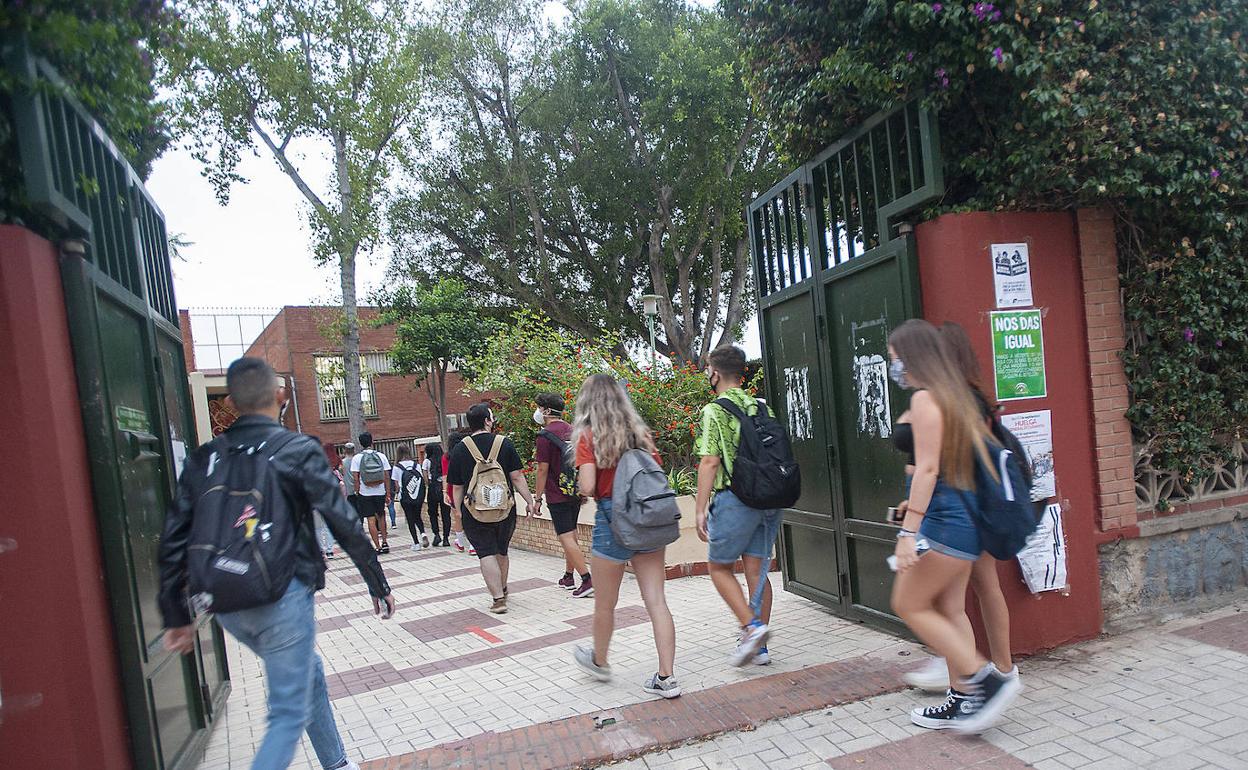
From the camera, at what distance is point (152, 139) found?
548cm

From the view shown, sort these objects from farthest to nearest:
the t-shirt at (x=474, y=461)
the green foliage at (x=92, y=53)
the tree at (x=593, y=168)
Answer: the tree at (x=593, y=168), the t-shirt at (x=474, y=461), the green foliage at (x=92, y=53)

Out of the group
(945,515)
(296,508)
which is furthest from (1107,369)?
(296,508)

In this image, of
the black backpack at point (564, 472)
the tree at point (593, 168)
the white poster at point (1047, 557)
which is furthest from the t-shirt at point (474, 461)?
the tree at point (593, 168)

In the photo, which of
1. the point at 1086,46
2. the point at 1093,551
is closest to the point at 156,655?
the point at 1093,551

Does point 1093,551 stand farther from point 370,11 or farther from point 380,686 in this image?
point 370,11

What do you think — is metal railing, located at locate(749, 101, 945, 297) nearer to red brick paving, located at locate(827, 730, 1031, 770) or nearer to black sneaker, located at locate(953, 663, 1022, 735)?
black sneaker, located at locate(953, 663, 1022, 735)

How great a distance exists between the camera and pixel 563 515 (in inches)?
292

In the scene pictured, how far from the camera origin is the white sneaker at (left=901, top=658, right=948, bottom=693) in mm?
3990

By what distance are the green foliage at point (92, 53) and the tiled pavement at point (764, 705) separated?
3.00 meters

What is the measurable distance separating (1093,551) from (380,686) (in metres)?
4.50

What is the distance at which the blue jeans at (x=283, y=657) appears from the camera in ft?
9.57

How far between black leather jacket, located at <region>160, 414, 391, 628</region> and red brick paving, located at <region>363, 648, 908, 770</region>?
4.04 feet

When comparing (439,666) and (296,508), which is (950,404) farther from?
(439,666)

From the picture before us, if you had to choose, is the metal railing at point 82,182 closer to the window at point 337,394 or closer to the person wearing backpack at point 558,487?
the person wearing backpack at point 558,487
